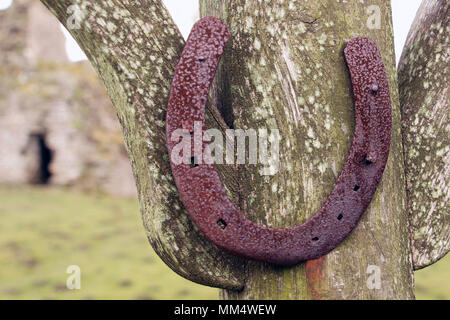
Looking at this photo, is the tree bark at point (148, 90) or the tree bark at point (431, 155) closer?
the tree bark at point (148, 90)

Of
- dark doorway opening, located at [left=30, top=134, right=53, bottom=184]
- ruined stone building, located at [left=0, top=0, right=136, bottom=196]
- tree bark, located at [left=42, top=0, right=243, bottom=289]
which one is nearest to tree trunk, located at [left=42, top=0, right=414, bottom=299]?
tree bark, located at [left=42, top=0, right=243, bottom=289]

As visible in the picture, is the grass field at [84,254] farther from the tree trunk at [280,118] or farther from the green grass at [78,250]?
the tree trunk at [280,118]

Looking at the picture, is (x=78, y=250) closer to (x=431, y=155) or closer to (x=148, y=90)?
(x=148, y=90)

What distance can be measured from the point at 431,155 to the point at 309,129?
0.49 meters

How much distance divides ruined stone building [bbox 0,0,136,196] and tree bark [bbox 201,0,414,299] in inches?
389

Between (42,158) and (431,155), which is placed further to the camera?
(42,158)

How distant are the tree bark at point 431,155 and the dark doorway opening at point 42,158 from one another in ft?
35.2

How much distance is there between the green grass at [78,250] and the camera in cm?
615

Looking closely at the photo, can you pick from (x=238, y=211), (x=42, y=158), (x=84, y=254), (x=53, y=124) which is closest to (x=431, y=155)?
(x=238, y=211)

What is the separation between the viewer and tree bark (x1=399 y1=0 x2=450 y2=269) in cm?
141

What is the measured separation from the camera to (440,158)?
4.62 feet

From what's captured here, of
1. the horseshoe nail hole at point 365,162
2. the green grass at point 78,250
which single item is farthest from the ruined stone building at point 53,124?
the horseshoe nail hole at point 365,162

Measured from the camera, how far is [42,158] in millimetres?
10977

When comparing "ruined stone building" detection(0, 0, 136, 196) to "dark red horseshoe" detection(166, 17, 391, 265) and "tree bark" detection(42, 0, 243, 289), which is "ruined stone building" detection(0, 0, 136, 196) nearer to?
"tree bark" detection(42, 0, 243, 289)
